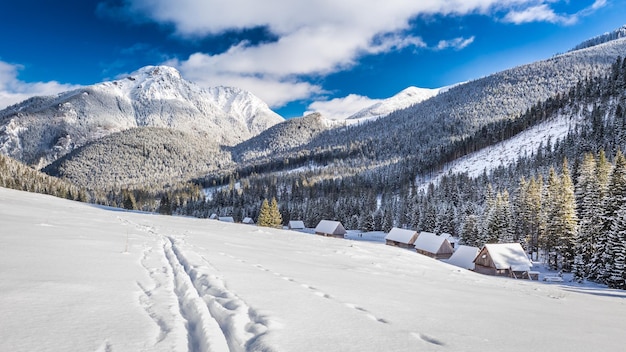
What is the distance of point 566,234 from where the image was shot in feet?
147

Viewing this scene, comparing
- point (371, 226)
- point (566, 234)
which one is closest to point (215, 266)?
point (566, 234)

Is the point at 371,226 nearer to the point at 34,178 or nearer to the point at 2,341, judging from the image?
the point at 2,341

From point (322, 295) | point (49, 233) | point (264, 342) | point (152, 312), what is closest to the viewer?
point (264, 342)

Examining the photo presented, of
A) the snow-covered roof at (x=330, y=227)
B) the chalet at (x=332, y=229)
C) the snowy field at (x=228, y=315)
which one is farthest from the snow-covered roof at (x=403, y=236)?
the snowy field at (x=228, y=315)

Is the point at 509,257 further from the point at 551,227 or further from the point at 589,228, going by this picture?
the point at 551,227

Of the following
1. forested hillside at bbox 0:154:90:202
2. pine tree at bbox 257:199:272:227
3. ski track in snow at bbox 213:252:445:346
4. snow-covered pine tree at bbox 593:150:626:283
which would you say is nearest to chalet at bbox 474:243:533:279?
snow-covered pine tree at bbox 593:150:626:283

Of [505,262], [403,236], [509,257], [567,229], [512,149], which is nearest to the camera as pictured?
[505,262]

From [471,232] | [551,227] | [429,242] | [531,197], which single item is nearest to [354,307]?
[429,242]

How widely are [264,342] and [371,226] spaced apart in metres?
91.3

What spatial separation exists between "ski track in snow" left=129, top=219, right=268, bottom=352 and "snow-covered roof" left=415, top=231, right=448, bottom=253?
169 feet

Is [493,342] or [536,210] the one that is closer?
[493,342]

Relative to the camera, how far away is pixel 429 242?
56469 mm

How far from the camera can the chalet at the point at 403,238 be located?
63.0 metres

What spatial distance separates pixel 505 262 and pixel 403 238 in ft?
71.7
